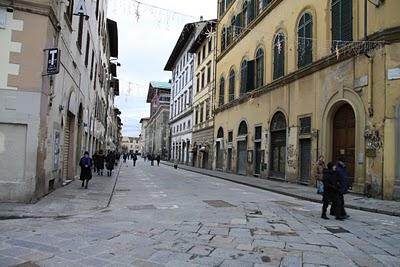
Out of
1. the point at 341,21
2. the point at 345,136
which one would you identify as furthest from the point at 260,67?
the point at 345,136

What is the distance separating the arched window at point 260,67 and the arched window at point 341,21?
31.5 feet

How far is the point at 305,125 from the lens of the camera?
2259 cm

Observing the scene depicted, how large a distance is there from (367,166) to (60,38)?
39.8ft

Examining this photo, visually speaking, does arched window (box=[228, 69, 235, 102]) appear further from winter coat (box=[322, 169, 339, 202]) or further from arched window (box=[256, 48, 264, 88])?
winter coat (box=[322, 169, 339, 202])

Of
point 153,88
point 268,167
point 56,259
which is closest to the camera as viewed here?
point 56,259

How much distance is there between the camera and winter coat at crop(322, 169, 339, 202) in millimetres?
11477

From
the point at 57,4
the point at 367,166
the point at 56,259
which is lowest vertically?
the point at 56,259

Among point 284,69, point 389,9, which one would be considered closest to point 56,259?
point 389,9

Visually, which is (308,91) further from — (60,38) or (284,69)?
(60,38)

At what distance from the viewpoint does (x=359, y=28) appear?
58.4 ft

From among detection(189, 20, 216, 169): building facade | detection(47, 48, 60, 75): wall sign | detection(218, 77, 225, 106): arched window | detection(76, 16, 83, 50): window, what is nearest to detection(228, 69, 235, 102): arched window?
detection(218, 77, 225, 106): arched window

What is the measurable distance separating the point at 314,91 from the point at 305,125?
1.94 meters

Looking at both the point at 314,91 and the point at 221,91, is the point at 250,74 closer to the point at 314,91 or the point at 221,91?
the point at 221,91

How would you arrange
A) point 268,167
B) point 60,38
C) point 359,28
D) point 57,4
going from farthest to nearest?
1. point 268,167
2. point 359,28
3. point 60,38
4. point 57,4
